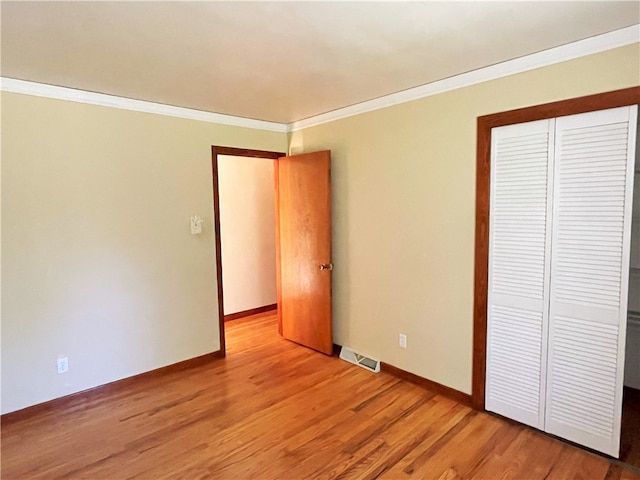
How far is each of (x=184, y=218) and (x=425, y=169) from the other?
82.0 inches

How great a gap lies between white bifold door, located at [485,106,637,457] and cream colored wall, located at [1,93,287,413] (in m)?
2.47

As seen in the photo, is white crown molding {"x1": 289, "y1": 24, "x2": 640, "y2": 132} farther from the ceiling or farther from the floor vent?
the floor vent

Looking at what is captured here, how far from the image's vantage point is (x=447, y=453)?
86.8 inches

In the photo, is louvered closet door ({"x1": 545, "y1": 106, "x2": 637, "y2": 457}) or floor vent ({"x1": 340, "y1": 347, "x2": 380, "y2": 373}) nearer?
louvered closet door ({"x1": 545, "y1": 106, "x2": 637, "y2": 457})

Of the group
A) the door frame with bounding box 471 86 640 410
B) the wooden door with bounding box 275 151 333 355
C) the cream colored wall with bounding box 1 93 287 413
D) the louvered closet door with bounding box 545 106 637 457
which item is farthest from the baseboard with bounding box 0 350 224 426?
the louvered closet door with bounding box 545 106 637 457

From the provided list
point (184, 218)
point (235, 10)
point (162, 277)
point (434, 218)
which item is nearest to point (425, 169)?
point (434, 218)

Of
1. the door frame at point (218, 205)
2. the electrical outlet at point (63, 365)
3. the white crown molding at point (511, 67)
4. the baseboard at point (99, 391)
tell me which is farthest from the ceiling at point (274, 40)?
the baseboard at point (99, 391)

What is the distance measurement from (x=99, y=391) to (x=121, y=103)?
225cm

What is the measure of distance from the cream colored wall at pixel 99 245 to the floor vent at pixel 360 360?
1277 mm

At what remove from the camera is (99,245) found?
2.87 metres

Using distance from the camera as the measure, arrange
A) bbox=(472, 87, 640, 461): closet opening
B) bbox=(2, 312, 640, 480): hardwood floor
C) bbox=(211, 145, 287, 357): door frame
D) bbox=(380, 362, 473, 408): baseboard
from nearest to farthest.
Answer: bbox=(2, 312, 640, 480): hardwood floor
bbox=(472, 87, 640, 461): closet opening
bbox=(380, 362, 473, 408): baseboard
bbox=(211, 145, 287, 357): door frame

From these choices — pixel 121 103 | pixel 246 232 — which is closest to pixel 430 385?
pixel 246 232

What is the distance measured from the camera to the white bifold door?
80.1 inches

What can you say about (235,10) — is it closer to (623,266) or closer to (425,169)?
(425,169)
